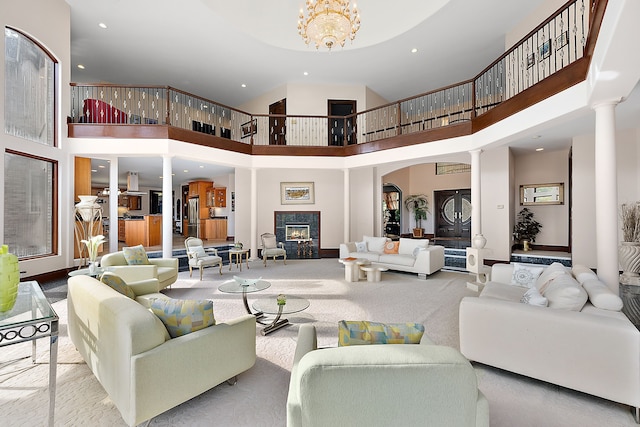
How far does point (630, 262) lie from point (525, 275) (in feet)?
11.2

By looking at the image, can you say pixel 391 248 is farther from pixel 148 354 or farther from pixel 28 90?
pixel 28 90

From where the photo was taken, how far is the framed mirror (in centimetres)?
795

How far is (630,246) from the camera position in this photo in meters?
5.55

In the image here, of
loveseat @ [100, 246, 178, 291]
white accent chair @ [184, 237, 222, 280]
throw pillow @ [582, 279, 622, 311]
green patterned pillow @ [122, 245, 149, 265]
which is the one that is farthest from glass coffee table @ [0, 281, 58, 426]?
white accent chair @ [184, 237, 222, 280]

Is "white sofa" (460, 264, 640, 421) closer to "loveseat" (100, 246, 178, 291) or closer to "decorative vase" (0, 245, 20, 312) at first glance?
"decorative vase" (0, 245, 20, 312)

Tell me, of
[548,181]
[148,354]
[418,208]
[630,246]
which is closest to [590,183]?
[630,246]

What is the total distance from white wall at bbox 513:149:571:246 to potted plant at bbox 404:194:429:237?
13.5 feet

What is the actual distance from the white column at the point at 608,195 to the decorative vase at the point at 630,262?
2.90 m

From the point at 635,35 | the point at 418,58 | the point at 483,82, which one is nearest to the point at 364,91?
the point at 418,58

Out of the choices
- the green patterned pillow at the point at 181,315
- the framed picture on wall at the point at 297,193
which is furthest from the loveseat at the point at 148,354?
the framed picture on wall at the point at 297,193

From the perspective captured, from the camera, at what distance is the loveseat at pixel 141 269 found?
4477 mm

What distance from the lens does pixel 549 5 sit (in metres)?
6.36

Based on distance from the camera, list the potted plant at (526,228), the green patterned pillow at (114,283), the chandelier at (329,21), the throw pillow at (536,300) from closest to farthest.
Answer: the throw pillow at (536,300), the green patterned pillow at (114,283), the chandelier at (329,21), the potted plant at (526,228)

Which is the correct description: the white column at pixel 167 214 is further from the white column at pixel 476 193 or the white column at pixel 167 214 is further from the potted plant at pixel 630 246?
the potted plant at pixel 630 246
